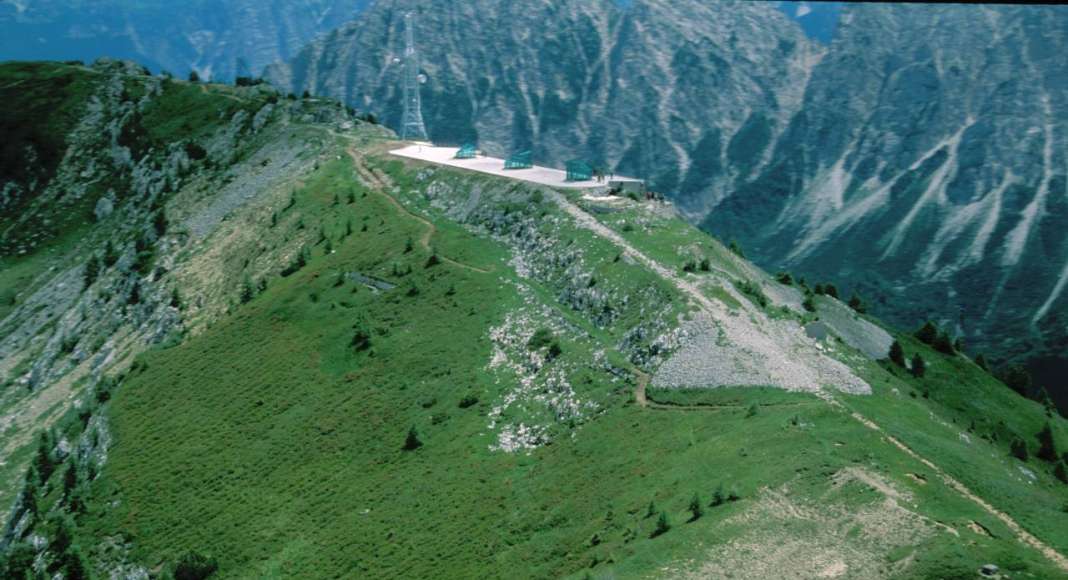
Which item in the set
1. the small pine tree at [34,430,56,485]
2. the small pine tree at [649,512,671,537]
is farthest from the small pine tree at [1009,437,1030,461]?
the small pine tree at [34,430,56,485]

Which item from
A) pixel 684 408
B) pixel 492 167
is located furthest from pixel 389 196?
pixel 684 408

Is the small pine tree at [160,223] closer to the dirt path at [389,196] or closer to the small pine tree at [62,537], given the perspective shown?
the dirt path at [389,196]

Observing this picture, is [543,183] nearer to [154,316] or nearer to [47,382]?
[154,316]

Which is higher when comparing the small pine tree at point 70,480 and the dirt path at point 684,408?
the dirt path at point 684,408

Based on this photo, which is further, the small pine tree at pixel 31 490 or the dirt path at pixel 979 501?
the small pine tree at pixel 31 490

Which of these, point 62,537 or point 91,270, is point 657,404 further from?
point 91,270

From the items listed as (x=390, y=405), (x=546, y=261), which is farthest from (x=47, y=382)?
(x=546, y=261)

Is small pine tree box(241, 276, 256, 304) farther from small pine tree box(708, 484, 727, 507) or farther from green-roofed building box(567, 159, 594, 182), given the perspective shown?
small pine tree box(708, 484, 727, 507)

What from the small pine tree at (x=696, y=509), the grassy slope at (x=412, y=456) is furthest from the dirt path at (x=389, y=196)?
the small pine tree at (x=696, y=509)
